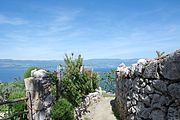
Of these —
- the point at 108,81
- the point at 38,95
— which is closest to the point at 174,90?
the point at 38,95

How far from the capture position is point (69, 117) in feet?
36.5

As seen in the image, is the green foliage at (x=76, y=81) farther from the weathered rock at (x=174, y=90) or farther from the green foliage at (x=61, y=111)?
the weathered rock at (x=174, y=90)

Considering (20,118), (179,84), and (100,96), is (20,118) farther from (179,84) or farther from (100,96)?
(179,84)

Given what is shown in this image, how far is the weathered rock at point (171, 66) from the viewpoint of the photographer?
4.46 m

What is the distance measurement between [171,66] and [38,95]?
667 centimetres

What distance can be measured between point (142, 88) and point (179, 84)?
75.5 inches

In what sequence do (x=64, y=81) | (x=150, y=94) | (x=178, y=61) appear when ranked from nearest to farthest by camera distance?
(x=178, y=61)
(x=150, y=94)
(x=64, y=81)

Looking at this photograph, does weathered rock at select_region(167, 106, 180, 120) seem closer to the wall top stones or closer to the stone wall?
the stone wall

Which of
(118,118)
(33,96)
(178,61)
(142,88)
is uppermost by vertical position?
(178,61)

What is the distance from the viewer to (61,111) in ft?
35.3

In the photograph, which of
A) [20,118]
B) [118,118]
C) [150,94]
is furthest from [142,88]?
[20,118]

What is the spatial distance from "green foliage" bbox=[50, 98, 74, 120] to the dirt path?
1712mm

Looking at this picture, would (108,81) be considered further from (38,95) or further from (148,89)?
(148,89)

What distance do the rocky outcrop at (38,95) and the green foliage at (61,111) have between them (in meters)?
0.26
